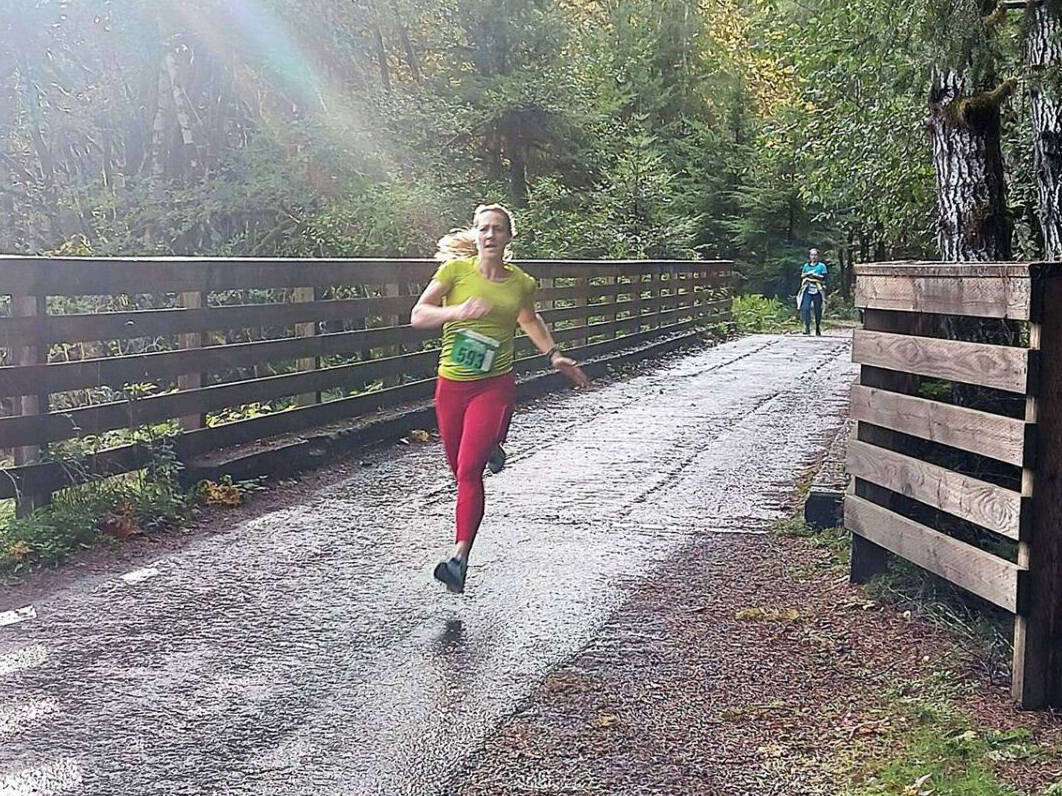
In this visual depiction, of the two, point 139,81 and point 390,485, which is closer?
point 390,485

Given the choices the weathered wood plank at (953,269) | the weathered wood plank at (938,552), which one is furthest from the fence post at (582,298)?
the weathered wood plank at (938,552)

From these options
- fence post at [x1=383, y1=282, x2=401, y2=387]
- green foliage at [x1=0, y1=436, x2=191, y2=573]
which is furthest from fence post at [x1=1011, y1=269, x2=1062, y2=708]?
fence post at [x1=383, y1=282, x2=401, y2=387]

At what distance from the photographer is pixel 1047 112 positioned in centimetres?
770

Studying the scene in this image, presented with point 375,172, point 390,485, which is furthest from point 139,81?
point 390,485

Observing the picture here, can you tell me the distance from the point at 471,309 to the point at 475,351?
0.66 feet

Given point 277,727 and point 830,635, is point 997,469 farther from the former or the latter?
point 277,727

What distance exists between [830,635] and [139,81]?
1748 cm

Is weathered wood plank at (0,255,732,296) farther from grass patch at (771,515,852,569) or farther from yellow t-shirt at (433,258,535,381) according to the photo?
grass patch at (771,515,852,569)

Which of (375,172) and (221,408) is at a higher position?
(375,172)

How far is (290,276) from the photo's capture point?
9398 millimetres

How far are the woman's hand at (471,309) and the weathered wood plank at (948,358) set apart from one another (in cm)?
186

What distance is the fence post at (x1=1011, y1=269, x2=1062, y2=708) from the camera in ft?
14.2

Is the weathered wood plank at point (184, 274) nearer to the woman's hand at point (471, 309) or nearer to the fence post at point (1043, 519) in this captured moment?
the woman's hand at point (471, 309)

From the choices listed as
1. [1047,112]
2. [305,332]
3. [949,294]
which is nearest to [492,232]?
[949,294]
